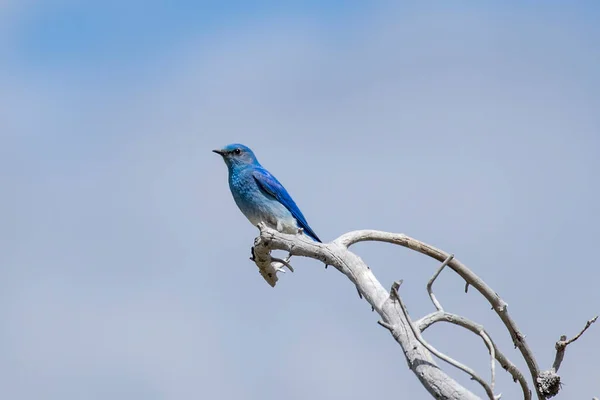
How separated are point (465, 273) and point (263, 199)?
4612 mm

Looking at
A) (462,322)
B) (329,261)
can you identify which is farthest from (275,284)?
(462,322)

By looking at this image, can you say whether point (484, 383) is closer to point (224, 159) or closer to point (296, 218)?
point (296, 218)

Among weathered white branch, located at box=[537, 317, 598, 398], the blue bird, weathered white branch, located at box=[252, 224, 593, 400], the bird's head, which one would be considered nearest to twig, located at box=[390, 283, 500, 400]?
weathered white branch, located at box=[252, 224, 593, 400]

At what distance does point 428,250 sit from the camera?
26.7 feet

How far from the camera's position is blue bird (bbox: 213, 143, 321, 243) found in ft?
38.5

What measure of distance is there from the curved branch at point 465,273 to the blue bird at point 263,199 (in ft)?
10.8

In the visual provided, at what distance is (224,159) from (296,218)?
151cm

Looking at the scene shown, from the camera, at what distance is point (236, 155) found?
12.8 metres

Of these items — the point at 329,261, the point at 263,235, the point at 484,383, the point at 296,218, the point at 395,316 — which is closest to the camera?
the point at 484,383

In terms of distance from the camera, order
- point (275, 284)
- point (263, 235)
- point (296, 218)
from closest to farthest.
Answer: point (263, 235) → point (275, 284) → point (296, 218)

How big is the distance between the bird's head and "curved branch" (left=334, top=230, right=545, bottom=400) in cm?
463

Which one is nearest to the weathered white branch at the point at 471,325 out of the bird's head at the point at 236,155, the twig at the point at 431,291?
the twig at the point at 431,291

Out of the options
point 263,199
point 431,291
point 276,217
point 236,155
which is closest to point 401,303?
point 431,291

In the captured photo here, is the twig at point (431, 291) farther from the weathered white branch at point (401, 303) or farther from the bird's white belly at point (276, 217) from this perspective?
the bird's white belly at point (276, 217)
